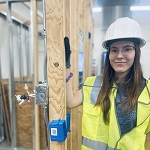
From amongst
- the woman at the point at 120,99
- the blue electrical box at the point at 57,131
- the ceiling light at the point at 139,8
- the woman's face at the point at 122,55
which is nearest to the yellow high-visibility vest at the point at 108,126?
the woman at the point at 120,99

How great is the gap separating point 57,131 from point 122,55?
0.53m

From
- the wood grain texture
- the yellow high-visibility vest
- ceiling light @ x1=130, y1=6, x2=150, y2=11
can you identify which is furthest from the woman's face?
ceiling light @ x1=130, y1=6, x2=150, y2=11

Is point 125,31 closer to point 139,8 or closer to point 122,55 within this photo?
point 122,55

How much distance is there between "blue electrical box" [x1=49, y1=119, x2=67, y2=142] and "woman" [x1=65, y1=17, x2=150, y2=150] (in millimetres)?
248

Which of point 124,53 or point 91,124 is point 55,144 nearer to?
point 91,124

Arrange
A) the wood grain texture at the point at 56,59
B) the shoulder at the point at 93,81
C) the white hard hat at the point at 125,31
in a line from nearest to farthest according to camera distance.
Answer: the wood grain texture at the point at 56,59 < the white hard hat at the point at 125,31 < the shoulder at the point at 93,81

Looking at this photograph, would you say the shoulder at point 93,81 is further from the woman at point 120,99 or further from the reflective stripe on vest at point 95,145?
the reflective stripe on vest at point 95,145

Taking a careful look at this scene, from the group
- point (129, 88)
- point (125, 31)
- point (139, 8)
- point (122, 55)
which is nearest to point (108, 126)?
point (129, 88)

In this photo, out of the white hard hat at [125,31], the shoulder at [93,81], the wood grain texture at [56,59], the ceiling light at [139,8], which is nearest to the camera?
the wood grain texture at [56,59]

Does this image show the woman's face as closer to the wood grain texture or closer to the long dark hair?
the long dark hair

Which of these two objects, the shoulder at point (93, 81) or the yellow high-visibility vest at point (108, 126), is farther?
the shoulder at point (93, 81)

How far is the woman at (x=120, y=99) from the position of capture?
2.96 feet

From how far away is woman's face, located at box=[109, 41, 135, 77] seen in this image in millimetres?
927

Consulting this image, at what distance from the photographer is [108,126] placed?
3.19 feet
